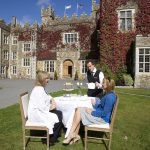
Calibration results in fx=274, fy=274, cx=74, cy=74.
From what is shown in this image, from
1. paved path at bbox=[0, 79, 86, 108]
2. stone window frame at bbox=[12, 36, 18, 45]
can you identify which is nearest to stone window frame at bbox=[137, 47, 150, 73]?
paved path at bbox=[0, 79, 86, 108]

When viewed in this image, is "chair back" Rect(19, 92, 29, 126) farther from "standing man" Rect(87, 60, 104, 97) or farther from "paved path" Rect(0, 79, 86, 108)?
"paved path" Rect(0, 79, 86, 108)

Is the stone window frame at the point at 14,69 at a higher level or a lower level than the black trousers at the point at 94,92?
higher

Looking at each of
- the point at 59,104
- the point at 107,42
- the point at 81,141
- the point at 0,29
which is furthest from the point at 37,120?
the point at 0,29

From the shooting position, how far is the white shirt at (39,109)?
6.73 metres

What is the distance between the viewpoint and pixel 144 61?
967 inches

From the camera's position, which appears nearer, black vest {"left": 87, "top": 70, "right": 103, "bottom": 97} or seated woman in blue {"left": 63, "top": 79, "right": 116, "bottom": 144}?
seated woman in blue {"left": 63, "top": 79, "right": 116, "bottom": 144}

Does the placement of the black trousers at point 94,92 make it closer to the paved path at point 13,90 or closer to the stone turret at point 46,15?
the paved path at point 13,90

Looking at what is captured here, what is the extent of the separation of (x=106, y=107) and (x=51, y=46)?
120 ft

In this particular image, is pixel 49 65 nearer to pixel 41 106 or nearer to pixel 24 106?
pixel 24 106

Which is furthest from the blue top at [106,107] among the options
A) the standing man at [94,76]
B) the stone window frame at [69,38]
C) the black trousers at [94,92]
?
the stone window frame at [69,38]

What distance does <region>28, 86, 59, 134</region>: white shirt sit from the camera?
673 centimetres

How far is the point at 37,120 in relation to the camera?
271 inches

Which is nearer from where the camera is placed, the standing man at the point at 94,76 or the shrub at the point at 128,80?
the standing man at the point at 94,76

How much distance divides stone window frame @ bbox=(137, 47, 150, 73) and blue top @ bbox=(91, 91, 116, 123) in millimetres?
18374
